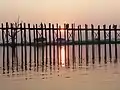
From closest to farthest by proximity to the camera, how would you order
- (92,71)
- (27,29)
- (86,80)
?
1. (86,80)
2. (92,71)
3. (27,29)

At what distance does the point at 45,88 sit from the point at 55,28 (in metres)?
17.7

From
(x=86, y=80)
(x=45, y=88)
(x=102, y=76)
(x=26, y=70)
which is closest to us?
(x=45, y=88)

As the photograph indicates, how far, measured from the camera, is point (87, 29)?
32781 millimetres

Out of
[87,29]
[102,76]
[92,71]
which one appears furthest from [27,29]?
[102,76]

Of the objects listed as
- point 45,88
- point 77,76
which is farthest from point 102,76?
point 45,88

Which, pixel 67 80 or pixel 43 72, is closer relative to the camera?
pixel 67 80

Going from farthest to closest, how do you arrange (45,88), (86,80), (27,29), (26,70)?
1. (27,29)
2. (26,70)
3. (86,80)
4. (45,88)

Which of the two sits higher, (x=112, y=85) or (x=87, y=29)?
(x=87, y=29)

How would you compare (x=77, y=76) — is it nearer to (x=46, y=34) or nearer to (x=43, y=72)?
(x=43, y=72)

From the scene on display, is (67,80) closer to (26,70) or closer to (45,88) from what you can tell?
(45,88)

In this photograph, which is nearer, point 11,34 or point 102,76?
point 102,76

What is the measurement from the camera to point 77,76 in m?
17.6

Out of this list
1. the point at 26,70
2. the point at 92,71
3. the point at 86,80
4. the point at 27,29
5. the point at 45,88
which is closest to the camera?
the point at 45,88

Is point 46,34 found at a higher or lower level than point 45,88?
higher
